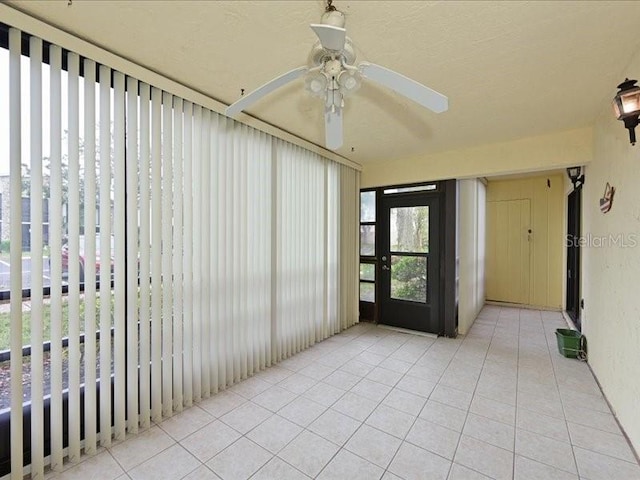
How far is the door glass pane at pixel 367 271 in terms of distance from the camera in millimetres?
4847

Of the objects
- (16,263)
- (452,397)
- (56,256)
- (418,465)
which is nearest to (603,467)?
(452,397)

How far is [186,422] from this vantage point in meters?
2.28

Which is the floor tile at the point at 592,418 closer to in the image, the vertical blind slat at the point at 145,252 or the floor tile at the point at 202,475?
the floor tile at the point at 202,475

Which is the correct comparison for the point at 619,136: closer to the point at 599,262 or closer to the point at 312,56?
the point at 599,262

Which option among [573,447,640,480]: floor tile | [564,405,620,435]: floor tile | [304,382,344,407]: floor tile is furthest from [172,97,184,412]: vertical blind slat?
[564,405,620,435]: floor tile

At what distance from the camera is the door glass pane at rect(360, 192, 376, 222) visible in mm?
4820

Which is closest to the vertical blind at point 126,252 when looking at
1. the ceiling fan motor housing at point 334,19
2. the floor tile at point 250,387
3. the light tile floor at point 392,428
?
the floor tile at point 250,387

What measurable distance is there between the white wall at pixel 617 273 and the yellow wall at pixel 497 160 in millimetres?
190

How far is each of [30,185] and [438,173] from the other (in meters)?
4.04

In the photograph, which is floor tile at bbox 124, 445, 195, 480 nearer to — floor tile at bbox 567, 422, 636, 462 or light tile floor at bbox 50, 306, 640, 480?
light tile floor at bbox 50, 306, 640, 480

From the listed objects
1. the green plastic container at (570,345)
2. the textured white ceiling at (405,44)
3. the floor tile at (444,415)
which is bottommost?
the floor tile at (444,415)

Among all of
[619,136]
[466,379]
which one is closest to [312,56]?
[619,136]

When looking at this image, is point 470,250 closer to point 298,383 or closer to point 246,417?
point 298,383

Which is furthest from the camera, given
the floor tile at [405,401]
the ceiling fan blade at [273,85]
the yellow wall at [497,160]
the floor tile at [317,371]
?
the yellow wall at [497,160]
